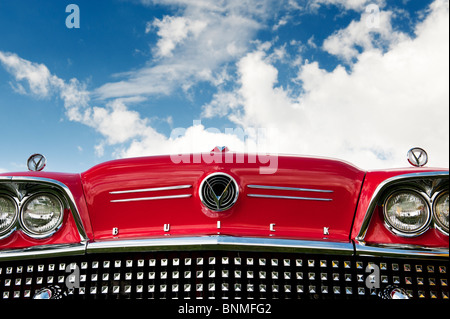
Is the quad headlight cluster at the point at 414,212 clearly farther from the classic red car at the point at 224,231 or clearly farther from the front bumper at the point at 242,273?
the front bumper at the point at 242,273

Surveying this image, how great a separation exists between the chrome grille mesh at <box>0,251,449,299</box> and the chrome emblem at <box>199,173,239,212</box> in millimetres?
288

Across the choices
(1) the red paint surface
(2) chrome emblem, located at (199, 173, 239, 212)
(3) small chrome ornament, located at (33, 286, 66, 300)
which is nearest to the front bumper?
(3) small chrome ornament, located at (33, 286, 66, 300)

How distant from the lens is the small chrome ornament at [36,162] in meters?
2.48

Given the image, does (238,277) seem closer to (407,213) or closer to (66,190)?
(407,213)

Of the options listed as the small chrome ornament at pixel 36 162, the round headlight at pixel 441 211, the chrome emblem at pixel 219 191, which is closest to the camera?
the round headlight at pixel 441 211

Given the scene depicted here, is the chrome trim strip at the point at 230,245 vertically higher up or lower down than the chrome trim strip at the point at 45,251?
higher up

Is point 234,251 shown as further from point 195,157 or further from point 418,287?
point 418,287

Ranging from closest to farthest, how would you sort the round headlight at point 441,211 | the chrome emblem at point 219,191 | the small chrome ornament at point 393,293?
1. the small chrome ornament at point 393,293
2. the round headlight at point 441,211
3. the chrome emblem at point 219,191

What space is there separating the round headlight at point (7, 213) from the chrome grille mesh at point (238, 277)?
1.18ft

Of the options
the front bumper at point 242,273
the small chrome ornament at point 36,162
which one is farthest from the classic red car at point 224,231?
the small chrome ornament at point 36,162

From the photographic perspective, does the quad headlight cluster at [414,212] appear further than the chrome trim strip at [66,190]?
No

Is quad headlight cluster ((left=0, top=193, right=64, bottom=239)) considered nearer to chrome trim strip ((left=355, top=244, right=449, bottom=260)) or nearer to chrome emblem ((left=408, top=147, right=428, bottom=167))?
chrome trim strip ((left=355, top=244, right=449, bottom=260))

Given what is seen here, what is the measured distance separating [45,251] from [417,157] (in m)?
2.62
